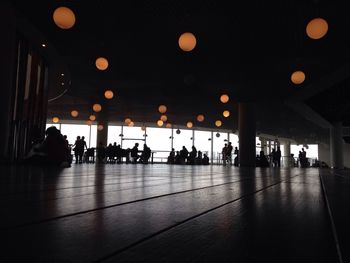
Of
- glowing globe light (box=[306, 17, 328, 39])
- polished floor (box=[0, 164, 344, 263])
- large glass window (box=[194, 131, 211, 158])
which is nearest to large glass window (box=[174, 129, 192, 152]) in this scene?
large glass window (box=[194, 131, 211, 158])

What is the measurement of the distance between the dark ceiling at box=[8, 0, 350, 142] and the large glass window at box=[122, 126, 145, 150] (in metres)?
10.5

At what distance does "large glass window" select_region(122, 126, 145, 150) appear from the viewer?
23511mm

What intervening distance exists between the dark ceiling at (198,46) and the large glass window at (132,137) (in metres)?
10.5

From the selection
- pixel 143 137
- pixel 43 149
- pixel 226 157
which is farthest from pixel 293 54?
pixel 143 137

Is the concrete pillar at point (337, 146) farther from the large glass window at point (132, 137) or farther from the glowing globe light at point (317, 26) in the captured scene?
the glowing globe light at point (317, 26)

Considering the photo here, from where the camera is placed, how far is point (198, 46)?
743cm

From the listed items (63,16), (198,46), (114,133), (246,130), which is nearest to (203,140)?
(114,133)

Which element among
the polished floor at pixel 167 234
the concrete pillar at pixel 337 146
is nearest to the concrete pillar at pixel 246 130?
the concrete pillar at pixel 337 146

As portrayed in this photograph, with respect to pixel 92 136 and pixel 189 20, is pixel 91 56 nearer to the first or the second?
pixel 189 20

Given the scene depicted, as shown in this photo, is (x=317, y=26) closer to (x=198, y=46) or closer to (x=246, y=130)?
(x=198, y=46)

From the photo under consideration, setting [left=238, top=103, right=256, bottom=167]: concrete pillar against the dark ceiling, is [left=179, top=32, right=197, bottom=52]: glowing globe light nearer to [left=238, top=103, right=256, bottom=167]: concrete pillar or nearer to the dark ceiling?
the dark ceiling

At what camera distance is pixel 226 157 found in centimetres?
1769

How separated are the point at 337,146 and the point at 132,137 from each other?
13105mm

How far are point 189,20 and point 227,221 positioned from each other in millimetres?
5969
